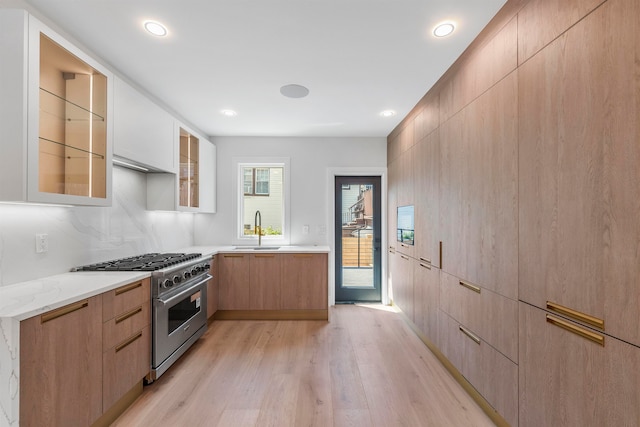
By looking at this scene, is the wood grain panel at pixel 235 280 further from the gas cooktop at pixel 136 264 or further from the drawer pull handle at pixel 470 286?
the drawer pull handle at pixel 470 286

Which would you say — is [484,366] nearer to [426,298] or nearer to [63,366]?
[426,298]

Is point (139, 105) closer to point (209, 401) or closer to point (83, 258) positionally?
point (83, 258)

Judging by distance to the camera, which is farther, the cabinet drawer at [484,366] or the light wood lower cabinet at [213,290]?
the light wood lower cabinet at [213,290]

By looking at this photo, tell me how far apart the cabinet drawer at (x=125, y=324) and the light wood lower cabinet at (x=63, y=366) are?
69 mm

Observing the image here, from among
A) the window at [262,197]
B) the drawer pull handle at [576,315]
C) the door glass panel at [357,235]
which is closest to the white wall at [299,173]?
the window at [262,197]

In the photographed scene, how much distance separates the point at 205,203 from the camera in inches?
156

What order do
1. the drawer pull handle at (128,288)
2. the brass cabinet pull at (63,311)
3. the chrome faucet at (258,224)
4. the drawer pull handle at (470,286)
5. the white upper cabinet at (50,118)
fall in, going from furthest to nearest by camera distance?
the chrome faucet at (258,224) → the drawer pull handle at (470,286) → the drawer pull handle at (128,288) → the white upper cabinet at (50,118) → the brass cabinet pull at (63,311)

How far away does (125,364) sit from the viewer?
197 centimetres

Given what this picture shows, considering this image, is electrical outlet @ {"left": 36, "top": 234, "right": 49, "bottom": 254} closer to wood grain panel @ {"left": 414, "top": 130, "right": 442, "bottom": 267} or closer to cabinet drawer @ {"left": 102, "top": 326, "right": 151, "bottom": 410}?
cabinet drawer @ {"left": 102, "top": 326, "right": 151, "bottom": 410}

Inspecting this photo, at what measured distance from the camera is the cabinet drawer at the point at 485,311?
168cm

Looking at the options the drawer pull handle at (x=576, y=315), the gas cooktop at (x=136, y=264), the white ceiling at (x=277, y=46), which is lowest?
the drawer pull handle at (x=576, y=315)

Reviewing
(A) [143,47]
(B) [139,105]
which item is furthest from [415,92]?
(B) [139,105]

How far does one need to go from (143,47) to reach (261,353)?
2803 mm

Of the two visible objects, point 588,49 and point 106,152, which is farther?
point 106,152
